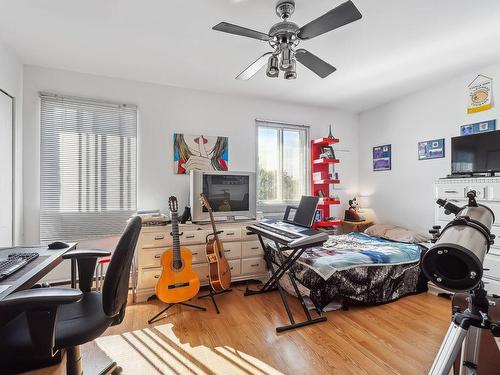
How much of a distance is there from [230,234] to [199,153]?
1.19 meters

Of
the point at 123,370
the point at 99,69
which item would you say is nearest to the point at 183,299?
the point at 123,370

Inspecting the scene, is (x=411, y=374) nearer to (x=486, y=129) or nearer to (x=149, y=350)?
(x=149, y=350)

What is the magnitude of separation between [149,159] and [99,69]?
1109 millimetres

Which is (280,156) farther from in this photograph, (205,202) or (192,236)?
(192,236)

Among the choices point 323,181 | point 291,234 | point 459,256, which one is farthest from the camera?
point 323,181

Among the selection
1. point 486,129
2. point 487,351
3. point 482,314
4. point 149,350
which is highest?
point 486,129

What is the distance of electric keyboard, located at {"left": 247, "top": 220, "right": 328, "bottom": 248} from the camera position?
2.09 metres

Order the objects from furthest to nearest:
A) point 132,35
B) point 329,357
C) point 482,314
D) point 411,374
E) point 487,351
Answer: point 132,35 < point 329,357 < point 411,374 < point 487,351 < point 482,314

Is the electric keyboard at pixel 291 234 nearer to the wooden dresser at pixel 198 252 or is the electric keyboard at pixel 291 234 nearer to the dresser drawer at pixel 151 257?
the wooden dresser at pixel 198 252

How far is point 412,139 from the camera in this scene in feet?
12.4

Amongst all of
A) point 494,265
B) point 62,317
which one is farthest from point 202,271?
point 494,265

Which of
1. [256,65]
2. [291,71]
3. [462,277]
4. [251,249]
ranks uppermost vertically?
[256,65]

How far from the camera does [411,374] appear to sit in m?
1.60

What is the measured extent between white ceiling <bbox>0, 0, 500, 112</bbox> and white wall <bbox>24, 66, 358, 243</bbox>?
147mm
